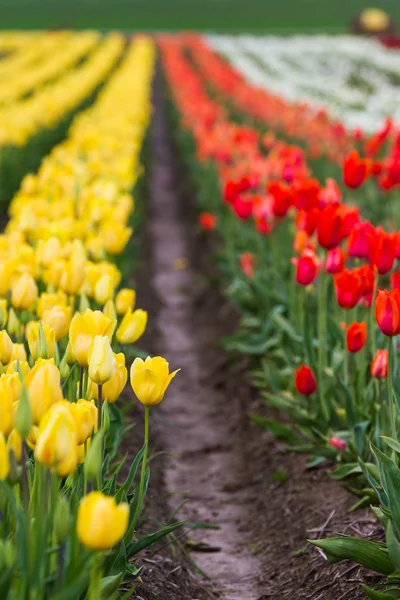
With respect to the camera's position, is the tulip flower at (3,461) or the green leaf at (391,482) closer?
the tulip flower at (3,461)

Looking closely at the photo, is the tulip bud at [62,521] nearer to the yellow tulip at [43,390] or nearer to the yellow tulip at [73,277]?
the yellow tulip at [43,390]

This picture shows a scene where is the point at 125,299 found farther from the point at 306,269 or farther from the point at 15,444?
the point at 15,444

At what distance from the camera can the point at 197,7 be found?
57125mm

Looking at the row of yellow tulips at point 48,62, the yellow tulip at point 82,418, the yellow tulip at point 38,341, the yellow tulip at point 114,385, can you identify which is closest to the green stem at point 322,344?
the yellow tulip at point 38,341

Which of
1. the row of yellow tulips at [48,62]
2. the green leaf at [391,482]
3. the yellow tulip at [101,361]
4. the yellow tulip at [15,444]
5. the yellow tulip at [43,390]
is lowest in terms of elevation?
the row of yellow tulips at [48,62]

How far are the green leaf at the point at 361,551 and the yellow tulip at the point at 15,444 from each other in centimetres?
99

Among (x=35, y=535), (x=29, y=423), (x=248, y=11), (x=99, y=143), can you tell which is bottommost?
(x=248, y=11)

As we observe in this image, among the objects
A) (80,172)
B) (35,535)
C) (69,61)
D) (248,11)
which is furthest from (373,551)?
(248,11)

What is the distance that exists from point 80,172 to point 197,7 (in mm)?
53708

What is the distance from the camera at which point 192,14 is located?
54.7 metres

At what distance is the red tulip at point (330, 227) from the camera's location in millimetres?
3248

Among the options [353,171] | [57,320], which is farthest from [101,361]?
[353,171]

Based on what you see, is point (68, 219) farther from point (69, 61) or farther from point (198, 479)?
point (69, 61)

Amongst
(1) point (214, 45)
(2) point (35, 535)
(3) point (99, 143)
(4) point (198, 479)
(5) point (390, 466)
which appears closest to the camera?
(2) point (35, 535)
